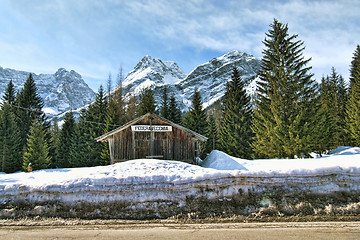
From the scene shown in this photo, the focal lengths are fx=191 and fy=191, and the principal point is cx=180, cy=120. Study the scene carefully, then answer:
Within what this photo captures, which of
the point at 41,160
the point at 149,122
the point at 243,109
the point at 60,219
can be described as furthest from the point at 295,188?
the point at 41,160

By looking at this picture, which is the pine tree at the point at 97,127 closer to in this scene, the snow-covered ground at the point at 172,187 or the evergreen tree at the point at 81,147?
the evergreen tree at the point at 81,147

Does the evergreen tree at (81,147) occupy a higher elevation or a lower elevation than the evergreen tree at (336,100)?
lower

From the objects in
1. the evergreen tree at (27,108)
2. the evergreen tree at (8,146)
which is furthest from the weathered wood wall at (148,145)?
the evergreen tree at (27,108)

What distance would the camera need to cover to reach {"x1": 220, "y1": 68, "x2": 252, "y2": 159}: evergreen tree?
985 inches

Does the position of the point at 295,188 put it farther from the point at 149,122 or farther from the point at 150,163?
the point at 149,122

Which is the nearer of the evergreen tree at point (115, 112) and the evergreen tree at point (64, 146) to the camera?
the evergreen tree at point (115, 112)

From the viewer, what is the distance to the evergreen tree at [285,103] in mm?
16438

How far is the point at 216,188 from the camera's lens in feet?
20.7

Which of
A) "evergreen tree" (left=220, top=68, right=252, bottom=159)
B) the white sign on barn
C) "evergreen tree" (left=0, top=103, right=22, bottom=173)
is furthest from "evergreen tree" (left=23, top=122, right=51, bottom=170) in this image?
"evergreen tree" (left=220, top=68, right=252, bottom=159)

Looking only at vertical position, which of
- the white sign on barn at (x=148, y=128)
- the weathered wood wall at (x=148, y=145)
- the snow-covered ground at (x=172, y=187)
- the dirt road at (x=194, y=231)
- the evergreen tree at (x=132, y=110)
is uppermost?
the evergreen tree at (x=132, y=110)

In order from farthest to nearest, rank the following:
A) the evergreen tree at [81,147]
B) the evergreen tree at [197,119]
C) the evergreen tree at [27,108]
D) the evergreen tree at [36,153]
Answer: the evergreen tree at [27,108]
the evergreen tree at [197,119]
the evergreen tree at [81,147]
the evergreen tree at [36,153]

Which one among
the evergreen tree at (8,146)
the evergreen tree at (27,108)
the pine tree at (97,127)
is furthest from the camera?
the evergreen tree at (27,108)

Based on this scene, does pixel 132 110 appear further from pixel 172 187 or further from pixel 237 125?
pixel 172 187

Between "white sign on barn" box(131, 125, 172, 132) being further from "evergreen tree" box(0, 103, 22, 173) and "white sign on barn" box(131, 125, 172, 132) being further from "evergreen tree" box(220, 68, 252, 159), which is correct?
"evergreen tree" box(0, 103, 22, 173)
